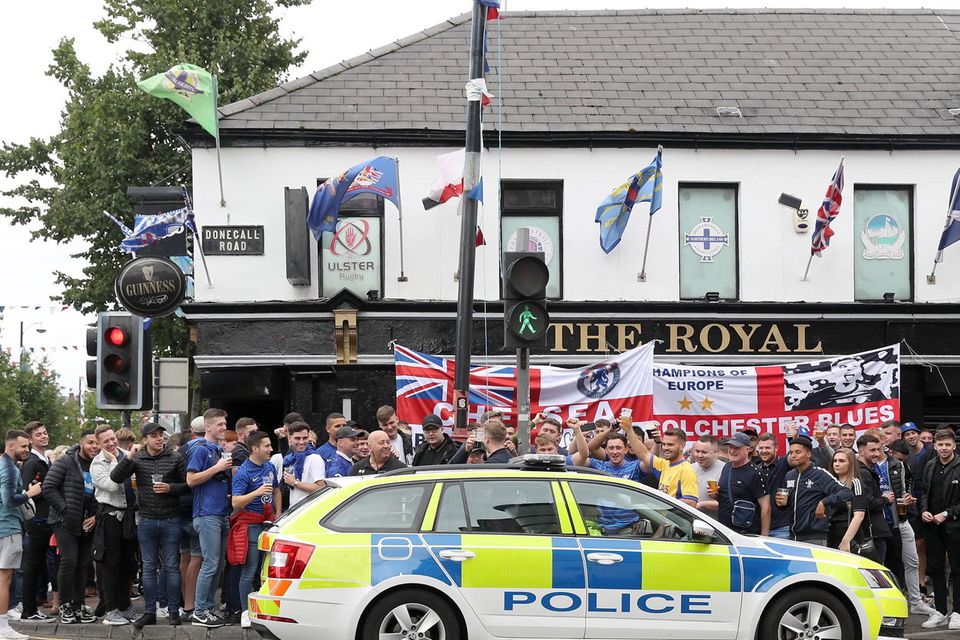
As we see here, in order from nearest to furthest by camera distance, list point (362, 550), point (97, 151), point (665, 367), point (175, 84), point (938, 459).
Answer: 1. point (362, 550)
2. point (938, 459)
3. point (665, 367)
4. point (175, 84)
5. point (97, 151)

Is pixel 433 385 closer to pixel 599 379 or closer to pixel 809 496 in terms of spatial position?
pixel 599 379

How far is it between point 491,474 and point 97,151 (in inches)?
786

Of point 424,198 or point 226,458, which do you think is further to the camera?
point 424,198

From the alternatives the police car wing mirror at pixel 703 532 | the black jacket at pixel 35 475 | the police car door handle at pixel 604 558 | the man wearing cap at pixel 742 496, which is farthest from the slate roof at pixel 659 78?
the police car door handle at pixel 604 558

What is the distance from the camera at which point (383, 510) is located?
31.1ft

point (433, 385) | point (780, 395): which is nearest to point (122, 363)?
point (433, 385)

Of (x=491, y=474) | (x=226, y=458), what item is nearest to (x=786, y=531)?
(x=491, y=474)

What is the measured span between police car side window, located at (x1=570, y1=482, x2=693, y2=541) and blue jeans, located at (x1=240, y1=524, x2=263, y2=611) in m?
3.78

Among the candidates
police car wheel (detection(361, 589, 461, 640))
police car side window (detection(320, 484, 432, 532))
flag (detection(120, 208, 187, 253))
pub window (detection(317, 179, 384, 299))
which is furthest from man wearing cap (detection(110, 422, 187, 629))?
flag (detection(120, 208, 187, 253))

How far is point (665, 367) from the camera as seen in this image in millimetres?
16938

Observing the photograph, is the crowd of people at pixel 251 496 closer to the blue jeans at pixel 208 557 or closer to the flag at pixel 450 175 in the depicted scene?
the blue jeans at pixel 208 557

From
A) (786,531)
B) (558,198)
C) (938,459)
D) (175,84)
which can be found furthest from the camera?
(558,198)

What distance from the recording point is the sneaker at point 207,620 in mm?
11969

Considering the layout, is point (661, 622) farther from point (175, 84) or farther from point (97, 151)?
point (97, 151)
